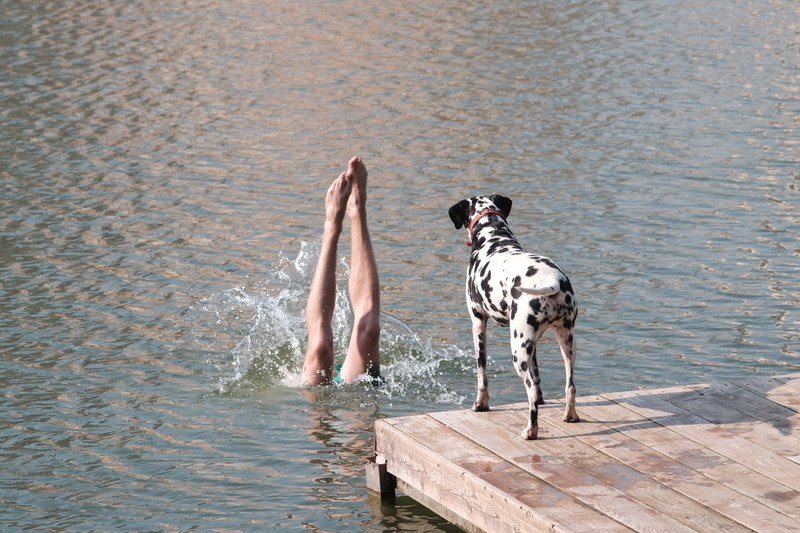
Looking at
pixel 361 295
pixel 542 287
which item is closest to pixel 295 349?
pixel 361 295

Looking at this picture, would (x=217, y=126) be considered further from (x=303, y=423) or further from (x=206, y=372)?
(x=303, y=423)

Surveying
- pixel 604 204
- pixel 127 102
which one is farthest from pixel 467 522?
pixel 127 102

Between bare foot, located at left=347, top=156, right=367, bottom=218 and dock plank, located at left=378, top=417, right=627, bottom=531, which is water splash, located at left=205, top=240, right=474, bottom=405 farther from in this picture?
dock plank, located at left=378, top=417, right=627, bottom=531

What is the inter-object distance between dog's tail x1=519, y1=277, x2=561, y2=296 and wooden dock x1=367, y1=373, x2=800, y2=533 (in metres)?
1.00

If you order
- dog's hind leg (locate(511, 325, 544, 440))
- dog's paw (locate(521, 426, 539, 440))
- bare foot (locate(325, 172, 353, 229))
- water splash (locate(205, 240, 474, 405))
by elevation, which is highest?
bare foot (locate(325, 172, 353, 229))

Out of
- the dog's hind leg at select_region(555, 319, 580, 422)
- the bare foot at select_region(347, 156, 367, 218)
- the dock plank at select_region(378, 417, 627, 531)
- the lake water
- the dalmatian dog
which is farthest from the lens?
the bare foot at select_region(347, 156, 367, 218)

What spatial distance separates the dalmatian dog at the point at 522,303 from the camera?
7.36 m

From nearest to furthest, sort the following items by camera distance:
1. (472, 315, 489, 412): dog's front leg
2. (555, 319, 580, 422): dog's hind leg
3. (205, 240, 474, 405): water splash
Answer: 1. (555, 319, 580, 422): dog's hind leg
2. (472, 315, 489, 412): dog's front leg
3. (205, 240, 474, 405): water splash

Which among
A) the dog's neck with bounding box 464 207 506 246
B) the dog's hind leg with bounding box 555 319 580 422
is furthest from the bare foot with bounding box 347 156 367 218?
the dog's hind leg with bounding box 555 319 580 422

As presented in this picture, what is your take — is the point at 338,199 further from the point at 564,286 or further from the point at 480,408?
the point at 564,286

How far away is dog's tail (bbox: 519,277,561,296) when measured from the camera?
7246mm

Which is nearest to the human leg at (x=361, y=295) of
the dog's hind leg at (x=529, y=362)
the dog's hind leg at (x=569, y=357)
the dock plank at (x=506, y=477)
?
the dock plank at (x=506, y=477)

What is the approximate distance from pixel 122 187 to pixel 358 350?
27.8 ft

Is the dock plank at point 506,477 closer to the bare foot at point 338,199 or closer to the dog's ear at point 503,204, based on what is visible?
the dog's ear at point 503,204
